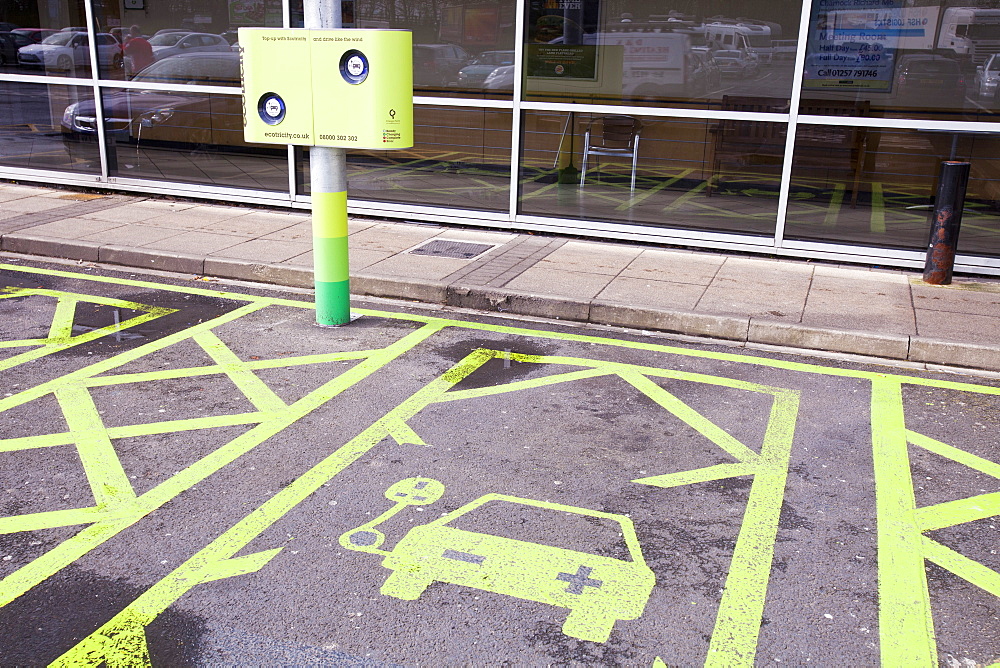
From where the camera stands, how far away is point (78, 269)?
8.16 metres

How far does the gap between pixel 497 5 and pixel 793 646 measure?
11.0 metres

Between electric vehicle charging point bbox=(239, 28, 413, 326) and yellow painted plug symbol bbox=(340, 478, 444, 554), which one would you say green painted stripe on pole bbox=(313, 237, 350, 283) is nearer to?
electric vehicle charging point bbox=(239, 28, 413, 326)

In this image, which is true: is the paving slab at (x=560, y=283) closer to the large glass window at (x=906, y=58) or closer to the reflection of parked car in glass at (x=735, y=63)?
the large glass window at (x=906, y=58)

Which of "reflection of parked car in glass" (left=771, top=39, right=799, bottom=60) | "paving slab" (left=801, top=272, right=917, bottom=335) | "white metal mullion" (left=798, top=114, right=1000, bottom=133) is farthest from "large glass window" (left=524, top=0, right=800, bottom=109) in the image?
"paving slab" (left=801, top=272, right=917, bottom=335)

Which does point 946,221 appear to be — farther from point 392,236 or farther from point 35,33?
point 35,33

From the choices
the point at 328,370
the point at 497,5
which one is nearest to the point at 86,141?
the point at 497,5

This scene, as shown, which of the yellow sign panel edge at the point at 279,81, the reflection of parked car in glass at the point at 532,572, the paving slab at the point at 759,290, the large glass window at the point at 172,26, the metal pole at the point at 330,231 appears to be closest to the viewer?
the reflection of parked car in glass at the point at 532,572

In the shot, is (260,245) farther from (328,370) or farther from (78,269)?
(328,370)

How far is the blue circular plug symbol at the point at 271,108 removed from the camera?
6129mm

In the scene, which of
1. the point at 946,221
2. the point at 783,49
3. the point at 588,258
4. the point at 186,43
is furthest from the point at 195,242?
the point at 783,49

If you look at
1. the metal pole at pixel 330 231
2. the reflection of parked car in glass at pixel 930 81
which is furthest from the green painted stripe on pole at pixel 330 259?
the reflection of parked car in glass at pixel 930 81

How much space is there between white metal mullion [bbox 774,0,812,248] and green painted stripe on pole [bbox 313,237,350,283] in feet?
15.1

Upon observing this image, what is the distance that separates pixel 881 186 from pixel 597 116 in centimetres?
370

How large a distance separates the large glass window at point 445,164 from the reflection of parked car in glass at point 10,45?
4.45 m
